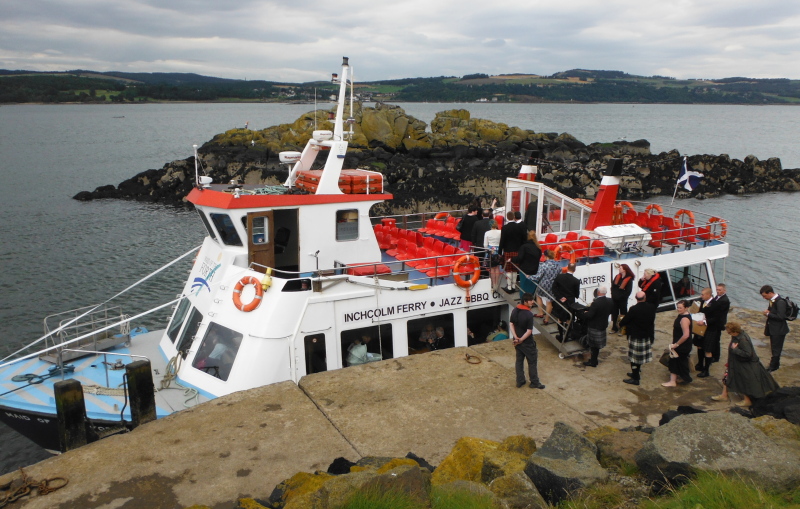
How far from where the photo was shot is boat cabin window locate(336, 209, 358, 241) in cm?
1153

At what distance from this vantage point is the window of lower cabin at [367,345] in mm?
10570

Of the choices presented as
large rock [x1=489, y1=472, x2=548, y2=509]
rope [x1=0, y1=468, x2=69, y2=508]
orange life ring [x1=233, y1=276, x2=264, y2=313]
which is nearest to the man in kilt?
large rock [x1=489, y1=472, x2=548, y2=509]

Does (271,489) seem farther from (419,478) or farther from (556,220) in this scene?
(556,220)

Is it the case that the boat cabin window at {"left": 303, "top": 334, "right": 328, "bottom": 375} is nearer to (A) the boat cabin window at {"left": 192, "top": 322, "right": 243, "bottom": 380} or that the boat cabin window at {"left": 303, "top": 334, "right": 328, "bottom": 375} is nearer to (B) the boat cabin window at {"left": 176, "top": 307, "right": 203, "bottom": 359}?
(A) the boat cabin window at {"left": 192, "top": 322, "right": 243, "bottom": 380}

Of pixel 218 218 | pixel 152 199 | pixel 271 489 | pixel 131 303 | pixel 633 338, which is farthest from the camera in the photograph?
pixel 152 199

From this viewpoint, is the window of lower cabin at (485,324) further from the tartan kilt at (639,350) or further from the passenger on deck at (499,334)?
the tartan kilt at (639,350)

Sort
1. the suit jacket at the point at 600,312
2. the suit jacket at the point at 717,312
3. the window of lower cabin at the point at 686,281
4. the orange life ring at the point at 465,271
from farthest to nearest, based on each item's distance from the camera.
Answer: the window of lower cabin at the point at 686,281 < the orange life ring at the point at 465,271 < the suit jacket at the point at 600,312 < the suit jacket at the point at 717,312

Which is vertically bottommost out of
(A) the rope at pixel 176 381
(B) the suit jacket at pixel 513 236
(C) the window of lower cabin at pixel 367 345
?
(A) the rope at pixel 176 381

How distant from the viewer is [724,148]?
283ft

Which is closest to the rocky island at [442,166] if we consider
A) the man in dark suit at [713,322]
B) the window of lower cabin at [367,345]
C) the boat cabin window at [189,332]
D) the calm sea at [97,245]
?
the calm sea at [97,245]

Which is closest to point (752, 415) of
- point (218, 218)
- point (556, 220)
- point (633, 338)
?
point (633, 338)

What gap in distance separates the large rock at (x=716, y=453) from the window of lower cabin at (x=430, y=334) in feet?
19.0

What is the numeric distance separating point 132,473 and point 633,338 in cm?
721

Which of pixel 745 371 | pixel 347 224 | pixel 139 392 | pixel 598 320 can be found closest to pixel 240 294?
pixel 139 392
